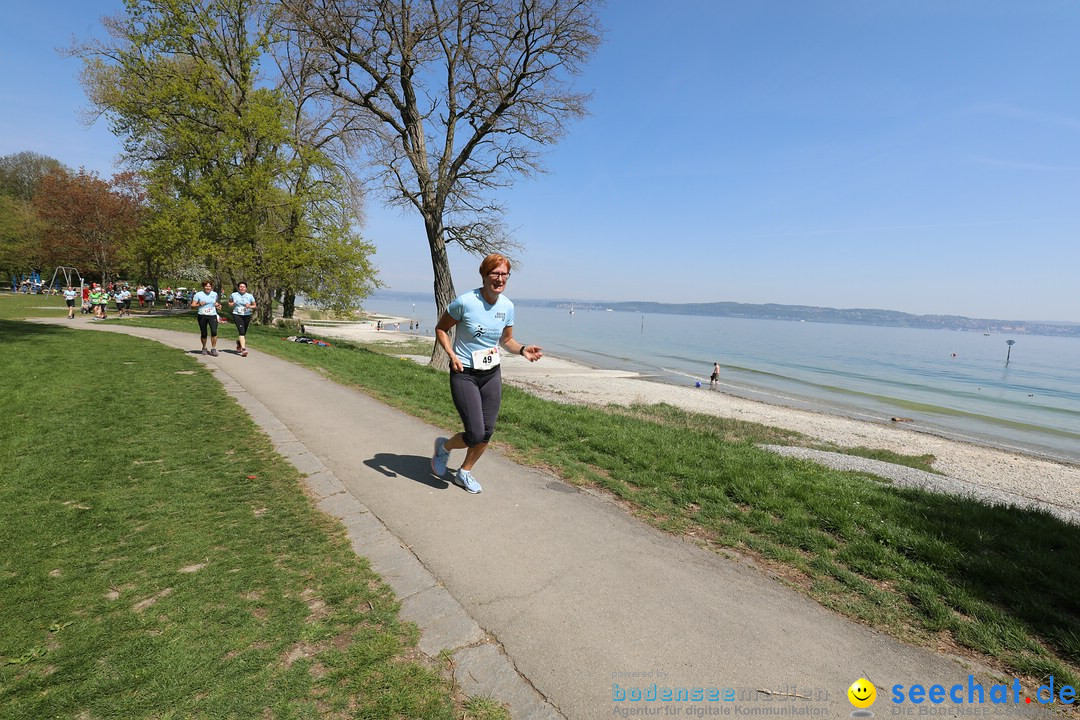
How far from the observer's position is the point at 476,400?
4387 mm

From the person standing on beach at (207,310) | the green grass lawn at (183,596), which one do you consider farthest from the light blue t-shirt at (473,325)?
the person standing on beach at (207,310)

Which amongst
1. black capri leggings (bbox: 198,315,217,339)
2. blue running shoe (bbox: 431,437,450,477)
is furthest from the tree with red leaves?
blue running shoe (bbox: 431,437,450,477)

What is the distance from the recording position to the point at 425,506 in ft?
14.1

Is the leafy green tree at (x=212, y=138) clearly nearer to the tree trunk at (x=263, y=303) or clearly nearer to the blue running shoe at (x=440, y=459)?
the tree trunk at (x=263, y=303)

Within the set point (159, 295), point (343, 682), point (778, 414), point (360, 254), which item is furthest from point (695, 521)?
point (159, 295)

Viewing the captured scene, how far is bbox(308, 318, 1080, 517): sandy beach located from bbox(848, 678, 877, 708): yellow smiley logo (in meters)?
8.14

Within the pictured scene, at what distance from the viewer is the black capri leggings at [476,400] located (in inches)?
171

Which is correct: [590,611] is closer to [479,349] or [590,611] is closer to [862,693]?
[862,693]

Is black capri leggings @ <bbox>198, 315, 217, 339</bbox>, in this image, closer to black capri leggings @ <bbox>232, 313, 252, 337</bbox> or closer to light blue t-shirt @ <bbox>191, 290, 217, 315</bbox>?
light blue t-shirt @ <bbox>191, 290, 217, 315</bbox>

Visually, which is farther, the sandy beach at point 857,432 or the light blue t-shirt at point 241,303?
the light blue t-shirt at point 241,303

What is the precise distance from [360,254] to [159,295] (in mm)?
34241

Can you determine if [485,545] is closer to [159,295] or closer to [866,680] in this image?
[866,680]

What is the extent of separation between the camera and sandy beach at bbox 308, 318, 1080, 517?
460 inches

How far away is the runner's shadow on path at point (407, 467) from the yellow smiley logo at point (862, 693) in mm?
3570
